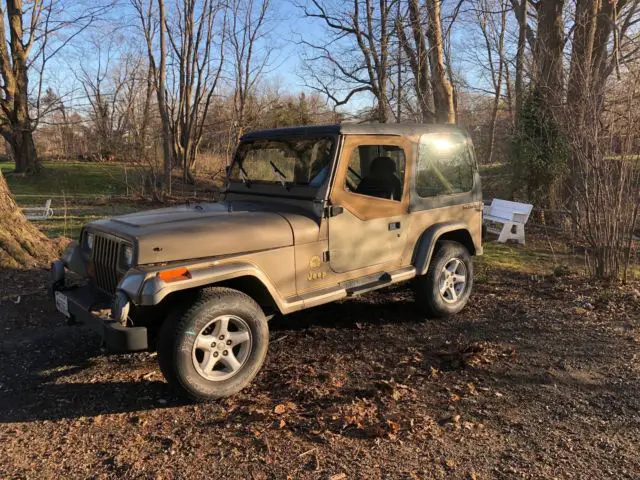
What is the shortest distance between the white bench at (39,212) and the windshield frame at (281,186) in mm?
8918

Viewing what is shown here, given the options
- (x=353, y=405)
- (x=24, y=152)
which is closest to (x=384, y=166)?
(x=353, y=405)

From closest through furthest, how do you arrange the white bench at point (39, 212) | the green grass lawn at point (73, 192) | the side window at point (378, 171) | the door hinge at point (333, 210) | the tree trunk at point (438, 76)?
the door hinge at point (333, 210)
the side window at point (378, 171)
the tree trunk at point (438, 76)
the white bench at point (39, 212)
the green grass lawn at point (73, 192)

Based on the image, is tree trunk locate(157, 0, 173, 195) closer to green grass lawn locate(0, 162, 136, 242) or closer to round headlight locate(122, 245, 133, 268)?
green grass lawn locate(0, 162, 136, 242)

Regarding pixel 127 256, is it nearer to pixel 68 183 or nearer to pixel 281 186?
pixel 281 186

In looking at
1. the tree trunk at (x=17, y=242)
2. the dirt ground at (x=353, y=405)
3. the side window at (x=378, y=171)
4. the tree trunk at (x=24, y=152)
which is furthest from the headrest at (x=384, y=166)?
the tree trunk at (x=24, y=152)

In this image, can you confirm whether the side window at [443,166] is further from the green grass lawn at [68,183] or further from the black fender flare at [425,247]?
the green grass lawn at [68,183]

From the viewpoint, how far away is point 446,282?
202 inches

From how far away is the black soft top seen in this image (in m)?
4.13

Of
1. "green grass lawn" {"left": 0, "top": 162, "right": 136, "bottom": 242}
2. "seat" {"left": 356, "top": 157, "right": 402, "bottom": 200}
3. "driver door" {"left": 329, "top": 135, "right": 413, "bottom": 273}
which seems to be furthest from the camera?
"green grass lawn" {"left": 0, "top": 162, "right": 136, "bottom": 242}

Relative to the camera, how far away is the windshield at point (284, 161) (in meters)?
4.11

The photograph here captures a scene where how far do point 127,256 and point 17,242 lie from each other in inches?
144

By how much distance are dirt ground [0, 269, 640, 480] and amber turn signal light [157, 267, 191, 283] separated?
92 cm

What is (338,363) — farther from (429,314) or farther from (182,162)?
(182,162)

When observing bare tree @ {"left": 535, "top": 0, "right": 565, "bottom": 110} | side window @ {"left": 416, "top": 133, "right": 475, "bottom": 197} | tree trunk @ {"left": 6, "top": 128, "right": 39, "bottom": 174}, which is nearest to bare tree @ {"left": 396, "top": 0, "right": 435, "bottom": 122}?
bare tree @ {"left": 535, "top": 0, "right": 565, "bottom": 110}
